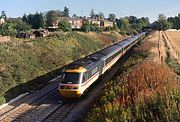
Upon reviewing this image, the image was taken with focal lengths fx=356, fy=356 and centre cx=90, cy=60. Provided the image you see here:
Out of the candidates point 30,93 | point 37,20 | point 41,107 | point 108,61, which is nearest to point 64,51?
point 108,61

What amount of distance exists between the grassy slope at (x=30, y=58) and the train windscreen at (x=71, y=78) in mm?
4817

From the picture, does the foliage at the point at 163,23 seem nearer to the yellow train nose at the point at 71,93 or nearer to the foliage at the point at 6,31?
the foliage at the point at 6,31

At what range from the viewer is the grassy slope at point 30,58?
30055mm

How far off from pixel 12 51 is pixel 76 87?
1737 centimetres

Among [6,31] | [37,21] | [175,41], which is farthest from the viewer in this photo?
[37,21]

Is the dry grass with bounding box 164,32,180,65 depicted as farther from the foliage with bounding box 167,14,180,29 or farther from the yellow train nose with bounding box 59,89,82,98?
the foliage with bounding box 167,14,180,29

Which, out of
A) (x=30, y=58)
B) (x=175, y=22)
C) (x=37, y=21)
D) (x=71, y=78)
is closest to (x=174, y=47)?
(x=30, y=58)

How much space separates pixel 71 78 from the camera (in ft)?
74.5

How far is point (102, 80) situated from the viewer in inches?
1245

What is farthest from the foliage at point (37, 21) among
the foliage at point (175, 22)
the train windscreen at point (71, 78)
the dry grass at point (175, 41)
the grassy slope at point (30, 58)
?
the foliage at point (175, 22)

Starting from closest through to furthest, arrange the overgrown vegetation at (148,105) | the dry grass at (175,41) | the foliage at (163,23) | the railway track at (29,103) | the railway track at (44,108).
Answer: the overgrown vegetation at (148,105) < the railway track at (44,108) < the railway track at (29,103) < the dry grass at (175,41) < the foliage at (163,23)

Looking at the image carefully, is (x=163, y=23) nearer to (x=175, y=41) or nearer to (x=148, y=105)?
(x=175, y=41)

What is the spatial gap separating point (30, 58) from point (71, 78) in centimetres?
1669

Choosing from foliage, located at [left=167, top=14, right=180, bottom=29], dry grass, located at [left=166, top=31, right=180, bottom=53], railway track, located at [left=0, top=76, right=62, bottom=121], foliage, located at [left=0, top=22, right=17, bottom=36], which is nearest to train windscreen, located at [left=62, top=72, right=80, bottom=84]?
railway track, located at [left=0, top=76, right=62, bottom=121]
